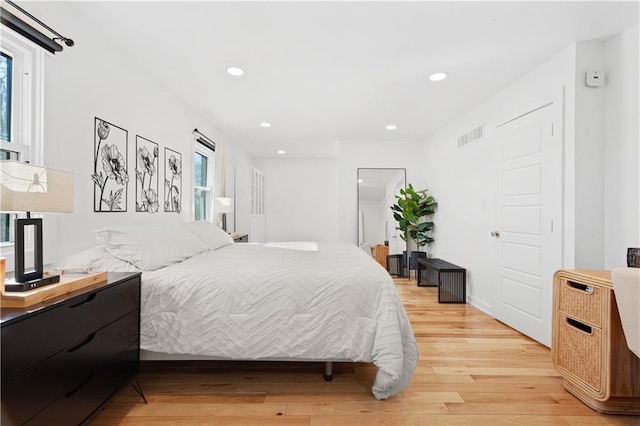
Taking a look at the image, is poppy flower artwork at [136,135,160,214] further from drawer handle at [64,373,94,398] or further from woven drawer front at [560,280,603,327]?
woven drawer front at [560,280,603,327]

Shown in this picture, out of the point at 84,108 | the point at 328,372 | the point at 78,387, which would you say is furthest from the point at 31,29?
the point at 328,372

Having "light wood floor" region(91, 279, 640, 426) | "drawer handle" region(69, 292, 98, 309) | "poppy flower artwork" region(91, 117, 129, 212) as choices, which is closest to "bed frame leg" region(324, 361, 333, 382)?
"light wood floor" region(91, 279, 640, 426)

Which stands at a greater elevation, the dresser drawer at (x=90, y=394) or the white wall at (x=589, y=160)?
the white wall at (x=589, y=160)

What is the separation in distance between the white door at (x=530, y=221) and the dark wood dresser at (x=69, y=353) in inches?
121

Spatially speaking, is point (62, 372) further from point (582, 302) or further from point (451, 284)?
point (451, 284)

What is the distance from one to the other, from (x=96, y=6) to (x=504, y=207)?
3.73 metres

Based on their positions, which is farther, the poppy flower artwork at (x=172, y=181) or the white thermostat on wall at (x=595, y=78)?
the poppy flower artwork at (x=172, y=181)

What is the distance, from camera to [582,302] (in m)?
1.89

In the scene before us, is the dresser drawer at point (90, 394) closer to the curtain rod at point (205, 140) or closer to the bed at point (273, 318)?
the bed at point (273, 318)

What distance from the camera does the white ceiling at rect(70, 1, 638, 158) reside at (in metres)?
2.06

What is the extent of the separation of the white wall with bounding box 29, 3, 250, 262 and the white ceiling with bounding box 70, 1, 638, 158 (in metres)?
0.13

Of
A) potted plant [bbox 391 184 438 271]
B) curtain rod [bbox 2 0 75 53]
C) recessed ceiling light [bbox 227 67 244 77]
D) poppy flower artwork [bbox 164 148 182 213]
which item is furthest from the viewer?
potted plant [bbox 391 184 438 271]

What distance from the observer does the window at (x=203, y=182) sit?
4.32 meters

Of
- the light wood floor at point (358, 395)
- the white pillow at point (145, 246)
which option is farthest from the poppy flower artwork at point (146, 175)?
the light wood floor at point (358, 395)
